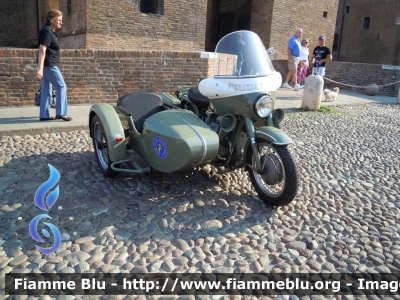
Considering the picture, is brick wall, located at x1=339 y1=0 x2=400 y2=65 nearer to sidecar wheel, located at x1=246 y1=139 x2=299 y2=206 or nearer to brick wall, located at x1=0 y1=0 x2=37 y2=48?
brick wall, located at x1=0 y1=0 x2=37 y2=48

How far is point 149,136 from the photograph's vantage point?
3660mm

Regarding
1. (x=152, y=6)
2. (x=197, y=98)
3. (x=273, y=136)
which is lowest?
(x=273, y=136)

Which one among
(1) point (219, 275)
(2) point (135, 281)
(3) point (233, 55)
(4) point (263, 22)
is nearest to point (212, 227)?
(1) point (219, 275)

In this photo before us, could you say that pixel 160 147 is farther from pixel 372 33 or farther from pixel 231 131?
pixel 372 33

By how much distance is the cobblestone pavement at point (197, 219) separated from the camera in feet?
8.63

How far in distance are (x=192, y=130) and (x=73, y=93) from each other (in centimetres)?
525

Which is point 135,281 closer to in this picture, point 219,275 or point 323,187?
point 219,275

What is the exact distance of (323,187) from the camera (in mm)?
4086

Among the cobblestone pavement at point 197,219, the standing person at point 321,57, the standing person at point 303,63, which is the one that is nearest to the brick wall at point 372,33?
the standing person at point 303,63

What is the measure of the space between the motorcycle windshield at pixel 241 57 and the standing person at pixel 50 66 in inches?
131

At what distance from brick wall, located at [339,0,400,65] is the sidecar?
29.7m

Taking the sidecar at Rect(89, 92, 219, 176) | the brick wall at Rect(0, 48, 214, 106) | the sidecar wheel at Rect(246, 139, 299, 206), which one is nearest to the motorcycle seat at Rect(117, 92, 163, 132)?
the sidecar at Rect(89, 92, 219, 176)

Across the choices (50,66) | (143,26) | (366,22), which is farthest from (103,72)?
(366,22)

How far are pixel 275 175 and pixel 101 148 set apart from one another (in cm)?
217
